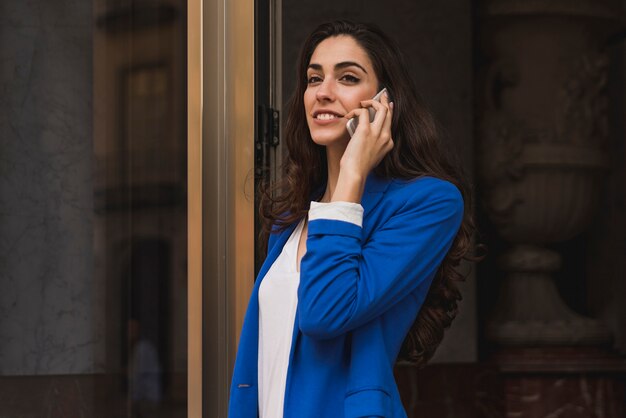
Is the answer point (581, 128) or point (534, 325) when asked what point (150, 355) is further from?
point (581, 128)

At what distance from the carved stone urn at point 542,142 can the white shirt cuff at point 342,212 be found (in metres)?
2.98

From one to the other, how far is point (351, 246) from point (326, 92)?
0.36m

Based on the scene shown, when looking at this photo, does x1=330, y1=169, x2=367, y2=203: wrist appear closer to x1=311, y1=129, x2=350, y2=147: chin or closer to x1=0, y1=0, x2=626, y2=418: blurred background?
x1=311, y1=129, x2=350, y2=147: chin

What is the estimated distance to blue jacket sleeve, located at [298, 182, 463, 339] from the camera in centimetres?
167

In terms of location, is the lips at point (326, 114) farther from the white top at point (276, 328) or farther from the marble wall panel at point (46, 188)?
the marble wall panel at point (46, 188)

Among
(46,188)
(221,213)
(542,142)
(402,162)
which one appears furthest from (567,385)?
(402,162)

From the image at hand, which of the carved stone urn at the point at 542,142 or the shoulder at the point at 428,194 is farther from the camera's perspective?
the carved stone urn at the point at 542,142

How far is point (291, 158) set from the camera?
2100mm

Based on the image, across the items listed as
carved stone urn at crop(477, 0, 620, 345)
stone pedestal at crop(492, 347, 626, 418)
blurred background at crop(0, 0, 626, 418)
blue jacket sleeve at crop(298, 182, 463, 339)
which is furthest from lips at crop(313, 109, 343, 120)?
carved stone urn at crop(477, 0, 620, 345)

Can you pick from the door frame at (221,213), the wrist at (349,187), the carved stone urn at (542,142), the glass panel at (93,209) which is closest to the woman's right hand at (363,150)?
the wrist at (349,187)

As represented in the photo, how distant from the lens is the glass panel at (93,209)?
2.87m

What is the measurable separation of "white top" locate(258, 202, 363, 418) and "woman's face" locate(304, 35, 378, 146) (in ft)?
0.83

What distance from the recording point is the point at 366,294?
1679 mm

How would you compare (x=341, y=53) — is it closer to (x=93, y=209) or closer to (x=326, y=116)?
(x=326, y=116)
